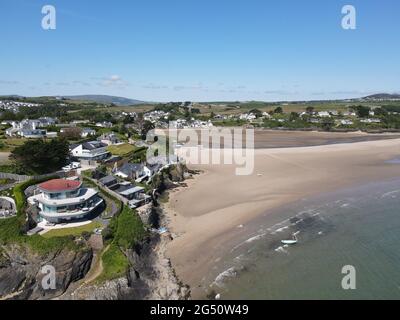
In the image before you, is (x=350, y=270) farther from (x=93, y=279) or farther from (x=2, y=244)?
(x=2, y=244)

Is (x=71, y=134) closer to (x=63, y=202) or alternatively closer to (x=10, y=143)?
(x=10, y=143)

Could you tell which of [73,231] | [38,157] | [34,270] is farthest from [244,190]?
[34,270]

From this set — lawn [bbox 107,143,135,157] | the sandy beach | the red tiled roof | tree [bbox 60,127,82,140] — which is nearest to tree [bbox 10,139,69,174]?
the red tiled roof

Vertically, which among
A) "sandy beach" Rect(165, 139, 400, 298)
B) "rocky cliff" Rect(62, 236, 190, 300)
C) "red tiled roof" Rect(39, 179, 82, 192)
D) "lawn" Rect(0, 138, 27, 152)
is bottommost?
"rocky cliff" Rect(62, 236, 190, 300)

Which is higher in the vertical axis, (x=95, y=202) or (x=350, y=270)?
(x=95, y=202)

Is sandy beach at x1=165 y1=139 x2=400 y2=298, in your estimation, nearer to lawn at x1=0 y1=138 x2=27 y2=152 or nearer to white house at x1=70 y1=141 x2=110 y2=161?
white house at x1=70 y1=141 x2=110 y2=161
